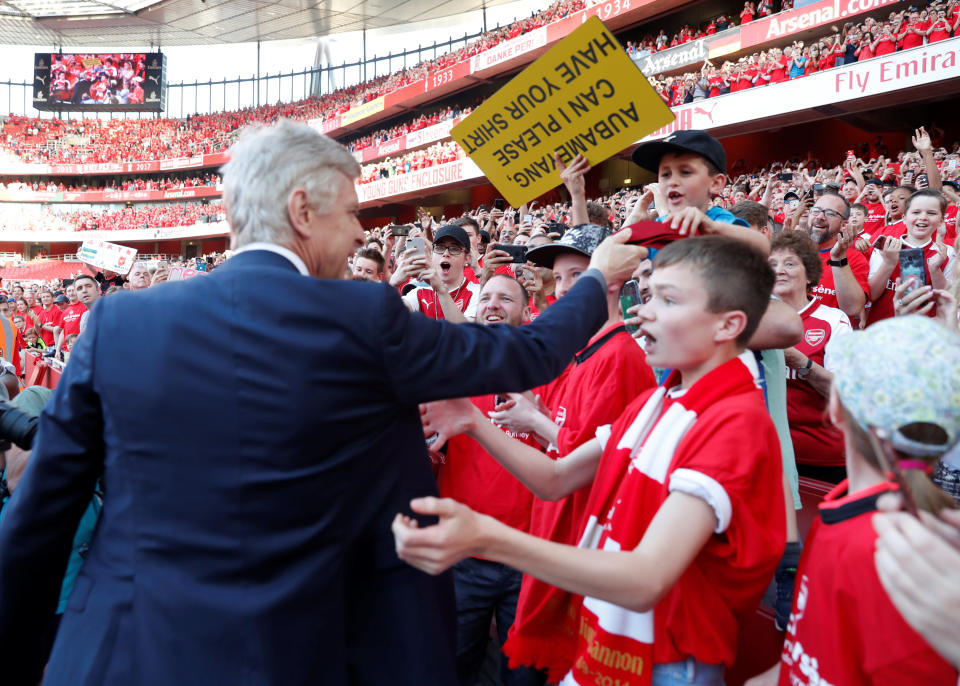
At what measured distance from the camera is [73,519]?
144 cm

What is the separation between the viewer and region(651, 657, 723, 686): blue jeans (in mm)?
1455

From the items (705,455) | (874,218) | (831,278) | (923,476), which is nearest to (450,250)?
(831,278)

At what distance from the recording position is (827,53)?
41.1ft

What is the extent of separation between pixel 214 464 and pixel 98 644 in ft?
1.34

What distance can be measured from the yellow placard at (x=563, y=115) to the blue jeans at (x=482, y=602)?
146 centimetres

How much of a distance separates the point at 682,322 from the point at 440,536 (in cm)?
81

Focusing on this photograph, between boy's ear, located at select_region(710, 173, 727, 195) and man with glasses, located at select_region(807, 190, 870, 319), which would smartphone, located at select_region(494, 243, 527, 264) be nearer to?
boy's ear, located at select_region(710, 173, 727, 195)

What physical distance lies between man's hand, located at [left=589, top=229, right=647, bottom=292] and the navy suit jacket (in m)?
0.44

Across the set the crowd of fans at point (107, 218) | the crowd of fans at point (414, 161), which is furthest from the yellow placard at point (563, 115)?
the crowd of fans at point (107, 218)

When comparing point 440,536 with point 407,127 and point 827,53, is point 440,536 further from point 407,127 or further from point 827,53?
point 407,127

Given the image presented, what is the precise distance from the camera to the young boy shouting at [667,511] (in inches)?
46.3

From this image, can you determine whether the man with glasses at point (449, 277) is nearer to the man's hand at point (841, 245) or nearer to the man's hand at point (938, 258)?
the man's hand at point (841, 245)

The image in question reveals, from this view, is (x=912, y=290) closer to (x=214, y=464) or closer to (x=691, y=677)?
(x=691, y=677)

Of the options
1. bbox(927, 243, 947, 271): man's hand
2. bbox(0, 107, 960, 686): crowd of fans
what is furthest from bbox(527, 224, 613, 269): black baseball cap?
bbox(927, 243, 947, 271): man's hand
